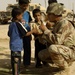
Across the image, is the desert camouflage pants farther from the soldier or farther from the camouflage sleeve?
the camouflage sleeve

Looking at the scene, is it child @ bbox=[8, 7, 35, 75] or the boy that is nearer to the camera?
child @ bbox=[8, 7, 35, 75]

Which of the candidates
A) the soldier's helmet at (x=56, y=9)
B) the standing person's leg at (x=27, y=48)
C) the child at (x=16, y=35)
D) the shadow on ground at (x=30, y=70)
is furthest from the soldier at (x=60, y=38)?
the standing person's leg at (x=27, y=48)

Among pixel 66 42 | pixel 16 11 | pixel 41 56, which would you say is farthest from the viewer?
pixel 41 56

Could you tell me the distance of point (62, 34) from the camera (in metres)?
4.77

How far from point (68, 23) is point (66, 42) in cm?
36

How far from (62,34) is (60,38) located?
81 mm

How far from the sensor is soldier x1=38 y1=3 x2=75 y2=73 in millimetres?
4809

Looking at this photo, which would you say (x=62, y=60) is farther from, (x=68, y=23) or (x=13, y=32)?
(x=13, y=32)

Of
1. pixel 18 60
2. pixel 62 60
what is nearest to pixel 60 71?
pixel 62 60

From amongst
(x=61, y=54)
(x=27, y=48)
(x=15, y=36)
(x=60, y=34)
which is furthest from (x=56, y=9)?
(x=27, y=48)

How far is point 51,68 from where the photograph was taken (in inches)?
232

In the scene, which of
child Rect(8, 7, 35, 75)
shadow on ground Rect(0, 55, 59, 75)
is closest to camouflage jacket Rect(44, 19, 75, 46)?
child Rect(8, 7, 35, 75)

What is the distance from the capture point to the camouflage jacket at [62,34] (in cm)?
479

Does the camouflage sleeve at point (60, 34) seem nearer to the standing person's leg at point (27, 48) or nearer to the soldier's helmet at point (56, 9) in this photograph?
the soldier's helmet at point (56, 9)
